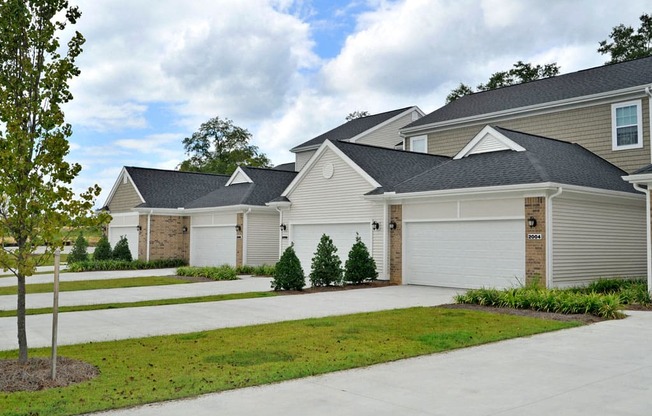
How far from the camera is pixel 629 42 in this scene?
Answer: 39.2m

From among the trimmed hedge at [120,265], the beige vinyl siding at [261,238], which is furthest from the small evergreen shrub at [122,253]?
the beige vinyl siding at [261,238]

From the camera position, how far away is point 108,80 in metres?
17.5

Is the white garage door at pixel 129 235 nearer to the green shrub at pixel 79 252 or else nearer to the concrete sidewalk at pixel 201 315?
the green shrub at pixel 79 252

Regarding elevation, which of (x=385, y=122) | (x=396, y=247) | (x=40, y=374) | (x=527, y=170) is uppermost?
(x=385, y=122)

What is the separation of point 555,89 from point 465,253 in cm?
995

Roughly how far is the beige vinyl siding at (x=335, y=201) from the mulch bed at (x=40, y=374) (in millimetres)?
12910

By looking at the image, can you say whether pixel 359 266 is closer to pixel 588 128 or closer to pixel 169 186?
pixel 588 128

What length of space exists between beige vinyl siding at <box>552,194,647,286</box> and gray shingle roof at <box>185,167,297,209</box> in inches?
549

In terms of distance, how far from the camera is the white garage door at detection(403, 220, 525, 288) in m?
15.5

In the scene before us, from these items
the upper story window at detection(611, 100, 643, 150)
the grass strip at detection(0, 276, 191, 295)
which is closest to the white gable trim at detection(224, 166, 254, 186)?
the grass strip at detection(0, 276, 191, 295)

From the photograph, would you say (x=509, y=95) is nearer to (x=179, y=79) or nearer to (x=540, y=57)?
(x=179, y=79)

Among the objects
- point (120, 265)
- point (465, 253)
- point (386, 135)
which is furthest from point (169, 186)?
point (465, 253)

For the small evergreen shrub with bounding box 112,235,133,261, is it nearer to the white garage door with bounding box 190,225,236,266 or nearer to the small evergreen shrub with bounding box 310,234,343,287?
the white garage door with bounding box 190,225,236,266

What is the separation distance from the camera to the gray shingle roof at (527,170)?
15602mm
